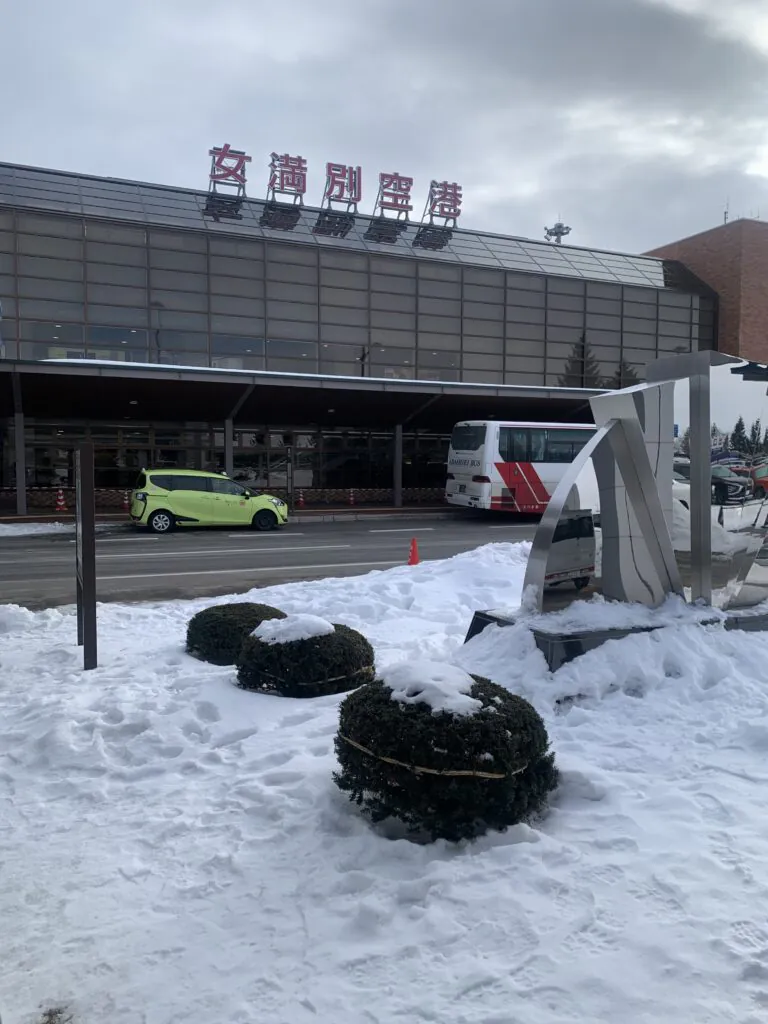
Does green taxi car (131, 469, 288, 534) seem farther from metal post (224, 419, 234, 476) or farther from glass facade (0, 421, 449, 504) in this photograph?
glass facade (0, 421, 449, 504)

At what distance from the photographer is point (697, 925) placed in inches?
107

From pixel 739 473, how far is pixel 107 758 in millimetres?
5144

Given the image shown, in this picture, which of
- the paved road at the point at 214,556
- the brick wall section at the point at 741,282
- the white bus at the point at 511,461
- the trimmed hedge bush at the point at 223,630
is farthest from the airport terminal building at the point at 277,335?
the trimmed hedge bush at the point at 223,630

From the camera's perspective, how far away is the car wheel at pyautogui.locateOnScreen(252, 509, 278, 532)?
2205 cm

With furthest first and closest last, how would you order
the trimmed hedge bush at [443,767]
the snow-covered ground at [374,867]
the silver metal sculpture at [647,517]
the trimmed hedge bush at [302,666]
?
the silver metal sculpture at [647,517]
the trimmed hedge bush at [302,666]
the trimmed hedge bush at [443,767]
the snow-covered ground at [374,867]

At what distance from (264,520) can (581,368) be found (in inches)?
742

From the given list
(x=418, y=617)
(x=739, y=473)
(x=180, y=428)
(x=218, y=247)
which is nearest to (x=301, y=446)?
(x=180, y=428)

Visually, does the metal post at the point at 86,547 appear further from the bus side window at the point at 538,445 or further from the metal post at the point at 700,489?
the bus side window at the point at 538,445

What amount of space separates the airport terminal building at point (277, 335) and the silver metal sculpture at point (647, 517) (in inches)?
731

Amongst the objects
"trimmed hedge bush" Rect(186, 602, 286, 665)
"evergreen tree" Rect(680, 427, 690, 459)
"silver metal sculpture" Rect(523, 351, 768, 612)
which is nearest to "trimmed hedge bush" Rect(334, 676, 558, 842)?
"silver metal sculpture" Rect(523, 351, 768, 612)

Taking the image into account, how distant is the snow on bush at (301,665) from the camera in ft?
17.7

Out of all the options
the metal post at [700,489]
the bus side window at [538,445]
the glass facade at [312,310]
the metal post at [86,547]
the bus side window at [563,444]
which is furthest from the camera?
the glass facade at [312,310]

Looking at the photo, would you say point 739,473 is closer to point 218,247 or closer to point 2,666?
point 2,666

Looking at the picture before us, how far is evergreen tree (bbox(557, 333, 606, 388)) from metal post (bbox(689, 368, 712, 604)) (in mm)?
29110
